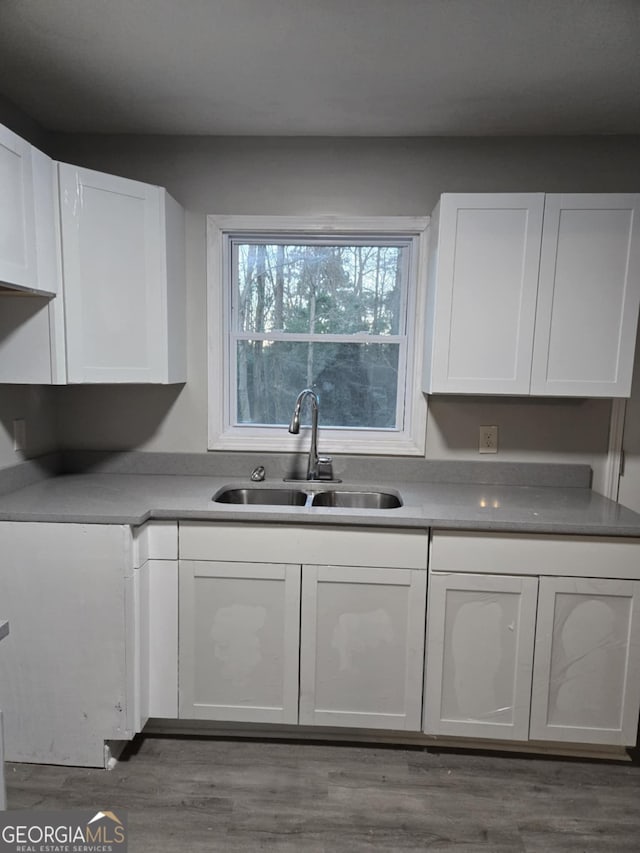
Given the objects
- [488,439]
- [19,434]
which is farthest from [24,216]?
[488,439]

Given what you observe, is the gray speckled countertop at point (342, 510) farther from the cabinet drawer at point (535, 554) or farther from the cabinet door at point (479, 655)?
the cabinet door at point (479, 655)

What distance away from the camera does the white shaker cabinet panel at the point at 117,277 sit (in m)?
1.78

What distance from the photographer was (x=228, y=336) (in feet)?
7.53

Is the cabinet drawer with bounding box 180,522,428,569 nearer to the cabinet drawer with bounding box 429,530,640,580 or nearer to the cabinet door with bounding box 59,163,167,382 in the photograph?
the cabinet drawer with bounding box 429,530,640,580

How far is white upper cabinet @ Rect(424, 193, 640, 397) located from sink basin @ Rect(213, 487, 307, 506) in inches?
30.1

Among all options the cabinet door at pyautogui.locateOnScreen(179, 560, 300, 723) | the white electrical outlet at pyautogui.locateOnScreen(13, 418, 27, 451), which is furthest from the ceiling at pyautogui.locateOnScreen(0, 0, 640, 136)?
the cabinet door at pyautogui.locateOnScreen(179, 560, 300, 723)

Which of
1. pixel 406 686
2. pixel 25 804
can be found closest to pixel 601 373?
pixel 406 686

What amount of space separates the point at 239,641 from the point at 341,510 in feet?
1.97

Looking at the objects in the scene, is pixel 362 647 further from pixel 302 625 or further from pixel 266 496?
pixel 266 496

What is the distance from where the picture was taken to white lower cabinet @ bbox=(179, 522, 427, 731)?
176 cm

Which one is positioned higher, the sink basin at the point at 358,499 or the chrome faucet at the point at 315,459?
the chrome faucet at the point at 315,459

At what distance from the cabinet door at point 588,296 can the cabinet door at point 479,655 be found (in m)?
0.81

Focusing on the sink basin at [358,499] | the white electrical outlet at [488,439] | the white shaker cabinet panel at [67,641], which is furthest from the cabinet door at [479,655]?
the white shaker cabinet panel at [67,641]

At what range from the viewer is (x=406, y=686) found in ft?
5.89
